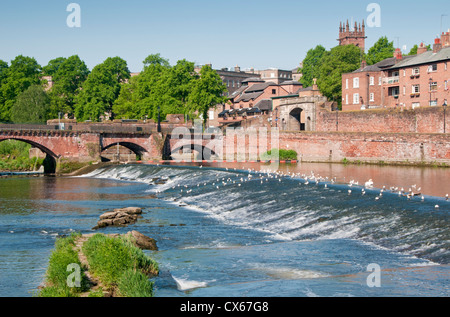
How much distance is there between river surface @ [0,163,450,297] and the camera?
18.3m

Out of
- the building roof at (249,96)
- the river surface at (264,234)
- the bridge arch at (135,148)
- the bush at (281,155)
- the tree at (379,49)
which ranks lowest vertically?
the river surface at (264,234)

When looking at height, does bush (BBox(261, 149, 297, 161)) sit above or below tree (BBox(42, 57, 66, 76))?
below

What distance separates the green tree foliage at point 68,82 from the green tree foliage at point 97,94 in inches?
118

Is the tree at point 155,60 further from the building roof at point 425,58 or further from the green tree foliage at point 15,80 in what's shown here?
the building roof at point 425,58

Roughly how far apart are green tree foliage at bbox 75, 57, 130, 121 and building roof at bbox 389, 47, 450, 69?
171ft

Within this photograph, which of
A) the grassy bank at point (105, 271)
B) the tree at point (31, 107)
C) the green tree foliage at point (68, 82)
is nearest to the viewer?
the grassy bank at point (105, 271)

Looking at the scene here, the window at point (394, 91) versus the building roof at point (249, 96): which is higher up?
the building roof at point (249, 96)

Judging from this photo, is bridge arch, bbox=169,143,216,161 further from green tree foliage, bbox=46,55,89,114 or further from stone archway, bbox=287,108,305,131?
green tree foliage, bbox=46,55,89,114

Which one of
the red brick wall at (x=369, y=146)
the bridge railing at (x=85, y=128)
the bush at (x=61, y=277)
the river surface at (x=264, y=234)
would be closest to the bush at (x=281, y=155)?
the red brick wall at (x=369, y=146)

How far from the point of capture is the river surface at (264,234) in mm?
18266

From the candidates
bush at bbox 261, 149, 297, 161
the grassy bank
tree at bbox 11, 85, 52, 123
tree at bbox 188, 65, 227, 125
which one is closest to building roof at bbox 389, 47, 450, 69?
bush at bbox 261, 149, 297, 161

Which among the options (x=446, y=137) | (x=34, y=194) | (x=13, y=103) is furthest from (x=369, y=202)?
(x=13, y=103)

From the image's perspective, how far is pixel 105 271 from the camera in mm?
18172
